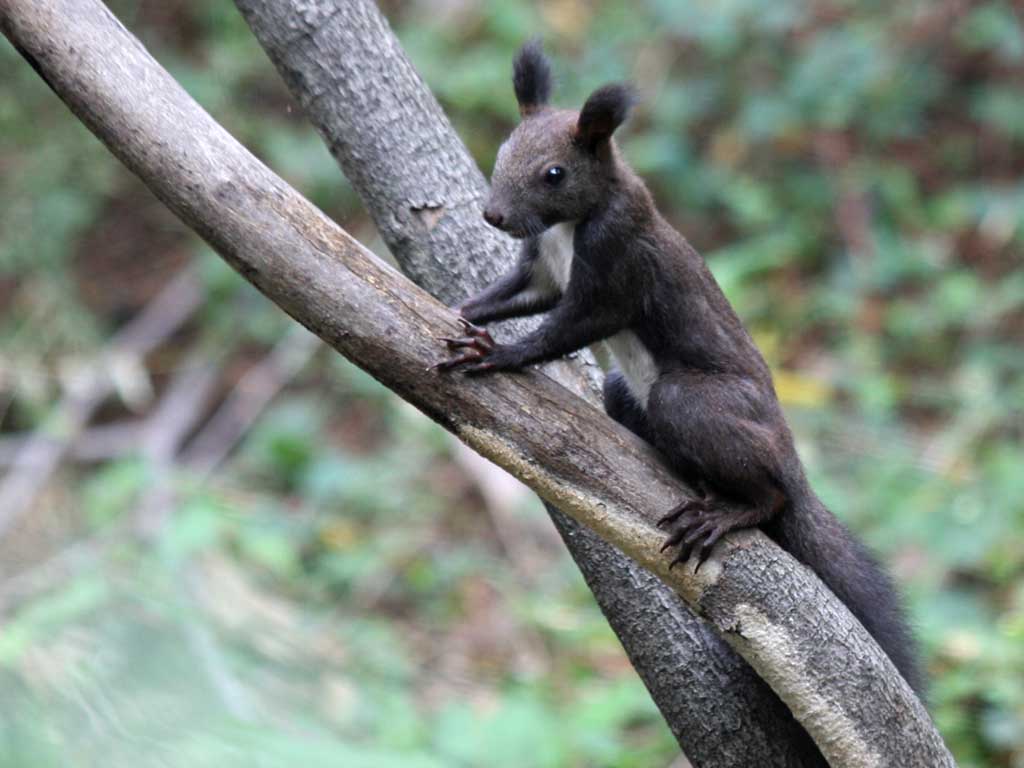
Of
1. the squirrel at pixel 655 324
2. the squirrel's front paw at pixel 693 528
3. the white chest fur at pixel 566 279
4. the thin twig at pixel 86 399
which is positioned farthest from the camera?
the thin twig at pixel 86 399

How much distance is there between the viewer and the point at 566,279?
2.87m

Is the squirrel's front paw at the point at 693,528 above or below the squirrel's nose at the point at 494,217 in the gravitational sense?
below

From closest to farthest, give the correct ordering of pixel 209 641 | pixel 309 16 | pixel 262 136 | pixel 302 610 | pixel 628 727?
pixel 309 16 < pixel 209 641 < pixel 628 727 < pixel 302 610 < pixel 262 136

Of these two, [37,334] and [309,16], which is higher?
[37,334]

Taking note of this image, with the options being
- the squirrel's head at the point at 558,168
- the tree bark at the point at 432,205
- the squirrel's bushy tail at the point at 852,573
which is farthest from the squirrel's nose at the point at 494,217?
the squirrel's bushy tail at the point at 852,573

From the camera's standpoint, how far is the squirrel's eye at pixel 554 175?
284cm

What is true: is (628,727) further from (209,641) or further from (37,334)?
(37,334)

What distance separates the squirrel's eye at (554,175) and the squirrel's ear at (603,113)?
0.09 meters

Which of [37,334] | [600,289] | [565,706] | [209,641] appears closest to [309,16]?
[600,289]

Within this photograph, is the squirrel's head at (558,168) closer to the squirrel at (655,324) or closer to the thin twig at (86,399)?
the squirrel at (655,324)

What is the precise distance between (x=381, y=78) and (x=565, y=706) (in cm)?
291

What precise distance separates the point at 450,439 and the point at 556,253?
13.0 ft

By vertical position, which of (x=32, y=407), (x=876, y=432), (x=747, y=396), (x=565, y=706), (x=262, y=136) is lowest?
(x=747, y=396)

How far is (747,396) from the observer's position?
2785mm
